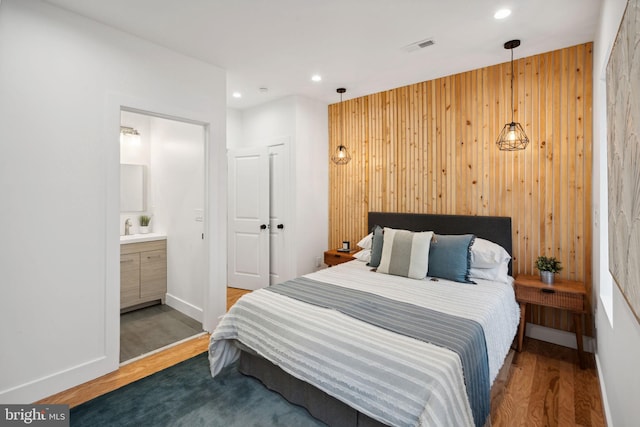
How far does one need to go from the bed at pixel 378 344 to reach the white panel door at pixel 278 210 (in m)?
1.57

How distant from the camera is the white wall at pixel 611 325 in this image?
1.24 meters

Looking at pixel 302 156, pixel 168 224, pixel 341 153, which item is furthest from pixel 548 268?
pixel 168 224

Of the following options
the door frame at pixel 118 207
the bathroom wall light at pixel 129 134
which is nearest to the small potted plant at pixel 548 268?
the door frame at pixel 118 207

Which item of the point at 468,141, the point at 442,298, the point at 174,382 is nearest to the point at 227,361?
the point at 174,382

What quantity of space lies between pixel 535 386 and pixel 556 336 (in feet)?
2.85

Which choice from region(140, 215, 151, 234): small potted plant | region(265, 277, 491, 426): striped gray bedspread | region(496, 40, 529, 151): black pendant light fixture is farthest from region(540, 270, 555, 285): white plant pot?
region(140, 215, 151, 234): small potted plant

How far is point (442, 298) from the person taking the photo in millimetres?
2258

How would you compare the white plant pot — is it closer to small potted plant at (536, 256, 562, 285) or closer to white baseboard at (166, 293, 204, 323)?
small potted plant at (536, 256, 562, 285)

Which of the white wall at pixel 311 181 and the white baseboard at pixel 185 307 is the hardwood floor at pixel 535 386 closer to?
the white baseboard at pixel 185 307

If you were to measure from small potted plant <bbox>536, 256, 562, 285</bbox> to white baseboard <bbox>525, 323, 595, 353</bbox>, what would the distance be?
1.92ft

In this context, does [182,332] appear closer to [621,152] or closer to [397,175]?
[397,175]
